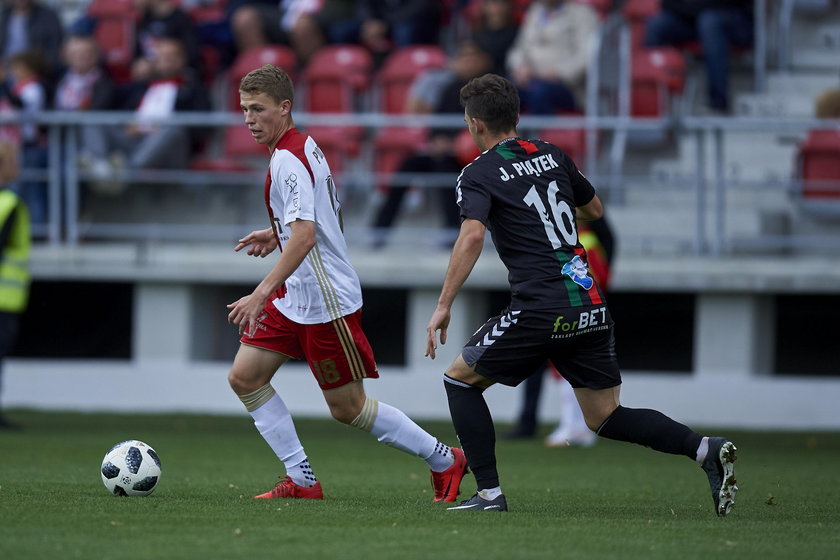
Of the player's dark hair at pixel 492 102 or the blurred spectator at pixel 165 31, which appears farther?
the blurred spectator at pixel 165 31

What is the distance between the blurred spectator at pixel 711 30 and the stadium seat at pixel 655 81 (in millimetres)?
266

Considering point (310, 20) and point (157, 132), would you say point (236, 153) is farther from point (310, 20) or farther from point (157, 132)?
point (310, 20)

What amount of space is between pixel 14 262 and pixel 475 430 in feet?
22.2

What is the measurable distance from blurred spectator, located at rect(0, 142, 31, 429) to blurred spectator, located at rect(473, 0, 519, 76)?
5.54 metres

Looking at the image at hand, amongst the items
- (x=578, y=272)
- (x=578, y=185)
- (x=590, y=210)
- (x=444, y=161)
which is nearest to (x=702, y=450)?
(x=578, y=272)

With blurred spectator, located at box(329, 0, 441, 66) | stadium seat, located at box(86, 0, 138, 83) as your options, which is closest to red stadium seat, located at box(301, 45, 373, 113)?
blurred spectator, located at box(329, 0, 441, 66)

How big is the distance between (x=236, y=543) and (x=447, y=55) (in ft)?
40.3

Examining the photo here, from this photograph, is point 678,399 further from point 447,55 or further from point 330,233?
point 330,233

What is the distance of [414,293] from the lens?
46.1 ft

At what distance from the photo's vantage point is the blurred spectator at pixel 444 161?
1388 cm

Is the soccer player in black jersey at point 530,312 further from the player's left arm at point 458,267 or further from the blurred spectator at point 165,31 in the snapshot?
the blurred spectator at point 165,31

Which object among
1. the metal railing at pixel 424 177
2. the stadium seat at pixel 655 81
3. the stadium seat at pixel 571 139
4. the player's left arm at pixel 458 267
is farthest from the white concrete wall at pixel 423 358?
the player's left arm at pixel 458 267

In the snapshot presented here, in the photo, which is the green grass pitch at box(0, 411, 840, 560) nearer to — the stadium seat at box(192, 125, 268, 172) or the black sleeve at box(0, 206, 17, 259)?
the black sleeve at box(0, 206, 17, 259)

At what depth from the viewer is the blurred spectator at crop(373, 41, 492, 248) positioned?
1388 centimetres
